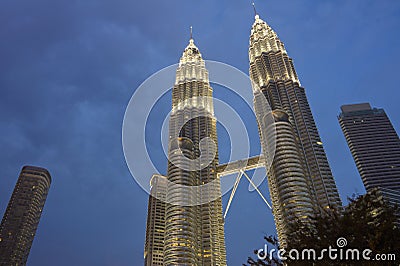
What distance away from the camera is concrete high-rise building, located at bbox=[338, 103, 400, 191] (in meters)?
161

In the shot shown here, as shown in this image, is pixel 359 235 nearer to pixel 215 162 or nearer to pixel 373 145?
pixel 215 162

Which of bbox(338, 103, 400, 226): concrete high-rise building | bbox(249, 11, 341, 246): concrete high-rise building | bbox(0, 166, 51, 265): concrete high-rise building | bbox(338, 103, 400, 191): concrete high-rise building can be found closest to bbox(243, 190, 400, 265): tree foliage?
bbox(249, 11, 341, 246): concrete high-rise building

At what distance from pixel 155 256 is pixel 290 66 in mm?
103995

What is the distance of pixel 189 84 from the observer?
15225 cm

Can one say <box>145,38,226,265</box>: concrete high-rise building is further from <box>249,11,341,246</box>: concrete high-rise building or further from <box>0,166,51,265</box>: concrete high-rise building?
<box>0,166,51,265</box>: concrete high-rise building

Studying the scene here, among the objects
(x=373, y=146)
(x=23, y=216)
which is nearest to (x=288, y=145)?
(x=373, y=146)

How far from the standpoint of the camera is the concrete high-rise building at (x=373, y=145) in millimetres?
161125

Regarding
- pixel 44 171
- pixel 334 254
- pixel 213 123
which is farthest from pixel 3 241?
pixel 334 254

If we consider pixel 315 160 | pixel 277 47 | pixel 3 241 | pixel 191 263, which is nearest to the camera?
pixel 191 263

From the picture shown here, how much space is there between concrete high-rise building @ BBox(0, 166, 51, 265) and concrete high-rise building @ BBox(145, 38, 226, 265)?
A: 53113mm

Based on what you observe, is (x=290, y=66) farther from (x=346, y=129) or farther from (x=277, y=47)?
(x=346, y=129)

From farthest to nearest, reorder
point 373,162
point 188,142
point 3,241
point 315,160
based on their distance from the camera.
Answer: point 373,162 → point 3,241 → point 188,142 → point 315,160

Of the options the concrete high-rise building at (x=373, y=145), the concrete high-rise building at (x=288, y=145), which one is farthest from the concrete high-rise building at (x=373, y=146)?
the concrete high-rise building at (x=288, y=145)

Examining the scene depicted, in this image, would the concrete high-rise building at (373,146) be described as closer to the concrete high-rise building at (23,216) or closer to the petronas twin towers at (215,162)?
the petronas twin towers at (215,162)
